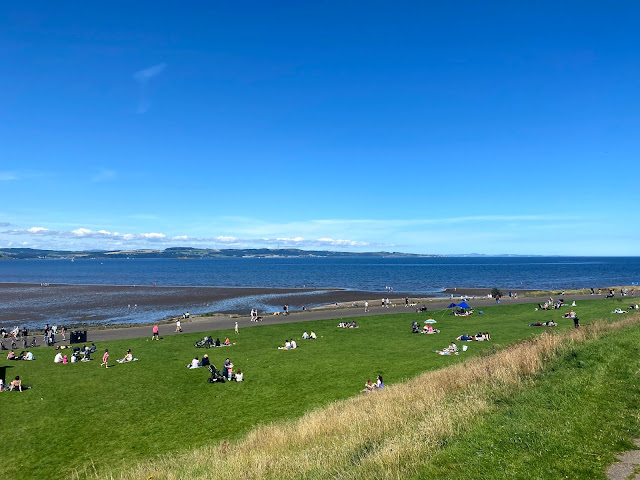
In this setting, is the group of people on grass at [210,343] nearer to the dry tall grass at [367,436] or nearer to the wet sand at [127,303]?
the dry tall grass at [367,436]

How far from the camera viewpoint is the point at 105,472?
13.0 meters

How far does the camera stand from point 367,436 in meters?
11.9

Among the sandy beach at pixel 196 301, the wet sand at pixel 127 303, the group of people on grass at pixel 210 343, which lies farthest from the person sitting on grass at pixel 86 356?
the wet sand at pixel 127 303

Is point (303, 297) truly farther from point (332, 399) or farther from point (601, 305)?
point (332, 399)

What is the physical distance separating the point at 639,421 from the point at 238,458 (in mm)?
10444

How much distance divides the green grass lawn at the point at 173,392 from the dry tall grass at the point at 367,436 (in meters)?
2.87

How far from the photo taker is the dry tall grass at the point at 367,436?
9.80 meters

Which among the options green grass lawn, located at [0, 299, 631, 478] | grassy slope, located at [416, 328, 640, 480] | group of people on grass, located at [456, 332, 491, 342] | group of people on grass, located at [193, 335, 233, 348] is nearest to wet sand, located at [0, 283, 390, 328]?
group of people on grass, located at [193, 335, 233, 348]

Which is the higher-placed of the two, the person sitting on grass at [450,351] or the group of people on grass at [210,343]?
the person sitting on grass at [450,351]

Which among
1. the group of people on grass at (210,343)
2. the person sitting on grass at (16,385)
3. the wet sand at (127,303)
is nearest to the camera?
the person sitting on grass at (16,385)

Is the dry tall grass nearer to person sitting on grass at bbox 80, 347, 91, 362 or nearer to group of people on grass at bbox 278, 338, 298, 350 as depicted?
group of people on grass at bbox 278, 338, 298, 350

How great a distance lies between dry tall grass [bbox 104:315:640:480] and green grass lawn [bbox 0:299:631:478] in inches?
113

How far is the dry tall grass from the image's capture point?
32.2 feet

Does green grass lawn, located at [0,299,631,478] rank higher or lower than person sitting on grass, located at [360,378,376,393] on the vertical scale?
lower
